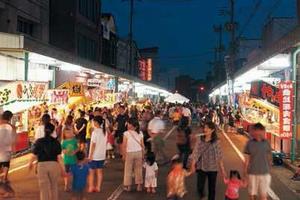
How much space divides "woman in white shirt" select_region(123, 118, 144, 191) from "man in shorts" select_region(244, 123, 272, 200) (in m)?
3.60

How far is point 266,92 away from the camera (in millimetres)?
22641

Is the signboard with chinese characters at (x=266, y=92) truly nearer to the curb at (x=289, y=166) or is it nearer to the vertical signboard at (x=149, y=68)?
the curb at (x=289, y=166)

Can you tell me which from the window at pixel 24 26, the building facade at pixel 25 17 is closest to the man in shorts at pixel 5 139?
the building facade at pixel 25 17

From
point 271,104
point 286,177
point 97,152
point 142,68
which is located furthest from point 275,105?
point 142,68

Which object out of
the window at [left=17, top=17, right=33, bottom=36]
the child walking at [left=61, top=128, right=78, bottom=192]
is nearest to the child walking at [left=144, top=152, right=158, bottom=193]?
the child walking at [left=61, top=128, right=78, bottom=192]

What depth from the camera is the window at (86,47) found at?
51.8 metres

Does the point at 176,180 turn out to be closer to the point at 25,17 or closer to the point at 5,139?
the point at 5,139

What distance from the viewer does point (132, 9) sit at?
63.5 m

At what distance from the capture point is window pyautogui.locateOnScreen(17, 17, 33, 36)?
33681 millimetres

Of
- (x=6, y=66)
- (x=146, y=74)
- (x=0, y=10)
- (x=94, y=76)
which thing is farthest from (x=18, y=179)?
(x=146, y=74)

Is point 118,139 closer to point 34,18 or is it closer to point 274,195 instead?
point 274,195

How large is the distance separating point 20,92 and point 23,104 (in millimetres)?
643

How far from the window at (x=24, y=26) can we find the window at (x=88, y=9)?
16019mm

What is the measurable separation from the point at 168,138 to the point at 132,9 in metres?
33.2
